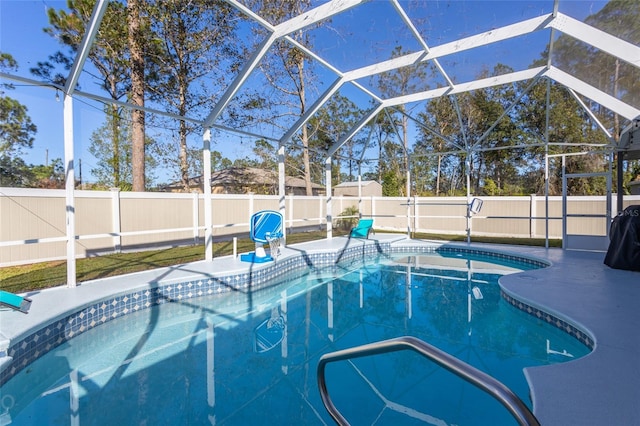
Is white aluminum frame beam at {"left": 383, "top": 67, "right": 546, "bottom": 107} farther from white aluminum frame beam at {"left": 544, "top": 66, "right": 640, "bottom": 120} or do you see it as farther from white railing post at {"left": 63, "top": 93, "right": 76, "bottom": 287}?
white railing post at {"left": 63, "top": 93, "right": 76, "bottom": 287}

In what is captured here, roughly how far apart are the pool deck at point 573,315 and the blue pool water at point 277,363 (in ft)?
1.04

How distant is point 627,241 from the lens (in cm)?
553

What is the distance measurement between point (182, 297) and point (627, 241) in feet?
24.2

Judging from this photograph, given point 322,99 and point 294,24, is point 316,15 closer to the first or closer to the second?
point 294,24

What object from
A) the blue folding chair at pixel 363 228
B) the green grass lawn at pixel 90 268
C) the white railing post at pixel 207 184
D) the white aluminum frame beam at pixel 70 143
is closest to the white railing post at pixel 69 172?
the white aluminum frame beam at pixel 70 143

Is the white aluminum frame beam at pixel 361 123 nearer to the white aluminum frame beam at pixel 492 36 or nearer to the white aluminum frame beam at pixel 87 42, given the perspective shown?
the white aluminum frame beam at pixel 492 36

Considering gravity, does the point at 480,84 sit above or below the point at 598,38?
above

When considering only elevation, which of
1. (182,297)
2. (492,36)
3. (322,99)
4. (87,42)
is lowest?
(182,297)

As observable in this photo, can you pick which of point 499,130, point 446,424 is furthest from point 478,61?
point 499,130

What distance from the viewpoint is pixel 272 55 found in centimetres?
1196

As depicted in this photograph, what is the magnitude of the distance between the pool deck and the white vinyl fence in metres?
0.84

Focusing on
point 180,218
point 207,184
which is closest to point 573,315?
point 207,184

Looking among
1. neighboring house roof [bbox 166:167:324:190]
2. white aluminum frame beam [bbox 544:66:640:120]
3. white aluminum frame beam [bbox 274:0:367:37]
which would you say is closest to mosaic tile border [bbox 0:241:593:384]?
white aluminum frame beam [bbox 544:66:640:120]

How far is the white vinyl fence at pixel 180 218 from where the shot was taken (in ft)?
22.6
